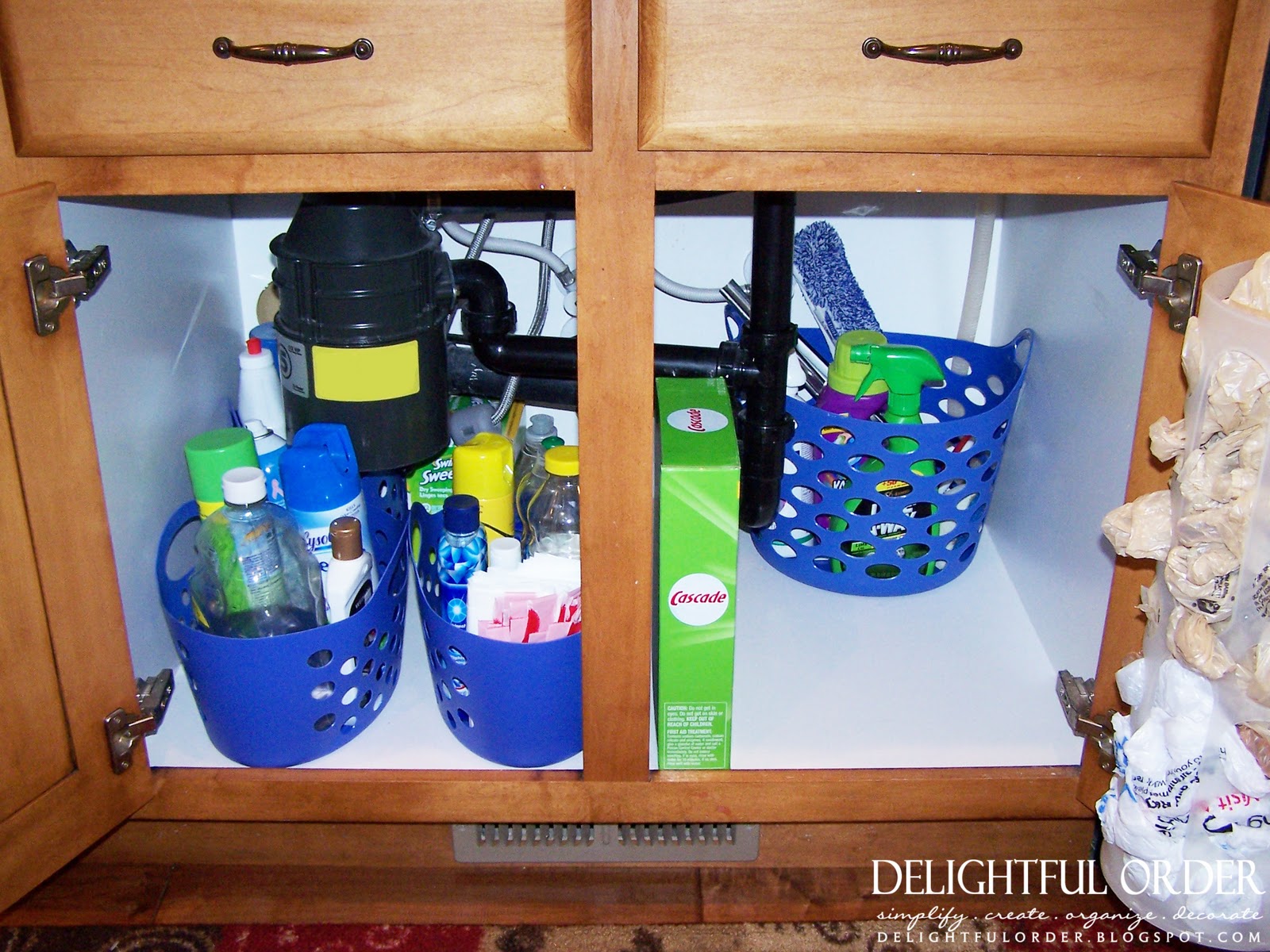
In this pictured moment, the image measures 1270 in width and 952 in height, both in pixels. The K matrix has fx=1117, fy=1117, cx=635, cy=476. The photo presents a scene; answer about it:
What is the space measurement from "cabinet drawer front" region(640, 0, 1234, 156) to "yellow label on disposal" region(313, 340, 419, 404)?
1.13 feet

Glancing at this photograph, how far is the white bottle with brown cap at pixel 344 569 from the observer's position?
0.91 meters

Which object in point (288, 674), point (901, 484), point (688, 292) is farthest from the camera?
point (688, 292)

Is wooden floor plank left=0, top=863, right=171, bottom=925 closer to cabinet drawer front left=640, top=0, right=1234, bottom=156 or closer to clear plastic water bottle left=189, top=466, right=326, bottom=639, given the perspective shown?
clear plastic water bottle left=189, top=466, right=326, bottom=639

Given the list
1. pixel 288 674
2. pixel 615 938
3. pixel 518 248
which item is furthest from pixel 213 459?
pixel 615 938

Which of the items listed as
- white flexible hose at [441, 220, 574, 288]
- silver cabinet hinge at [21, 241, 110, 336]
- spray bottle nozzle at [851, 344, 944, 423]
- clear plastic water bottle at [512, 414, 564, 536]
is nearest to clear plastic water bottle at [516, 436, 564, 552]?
clear plastic water bottle at [512, 414, 564, 536]

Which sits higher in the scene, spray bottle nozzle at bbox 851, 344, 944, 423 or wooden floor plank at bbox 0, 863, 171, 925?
spray bottle nozzle at bbox 851, 344, 944, 423

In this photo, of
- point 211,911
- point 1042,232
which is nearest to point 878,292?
point 1042,232

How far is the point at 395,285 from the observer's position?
0.94m

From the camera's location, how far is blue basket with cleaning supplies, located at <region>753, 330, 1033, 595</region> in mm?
1070

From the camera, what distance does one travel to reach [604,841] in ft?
3.27

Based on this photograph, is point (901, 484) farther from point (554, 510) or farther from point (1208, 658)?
point (1208, 658)

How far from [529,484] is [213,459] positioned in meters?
0.28

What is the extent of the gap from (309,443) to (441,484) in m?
0.20

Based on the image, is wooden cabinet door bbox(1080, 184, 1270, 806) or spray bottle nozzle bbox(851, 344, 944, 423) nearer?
wooden cabinet door bbox(1080, 184, 1270, 806)
